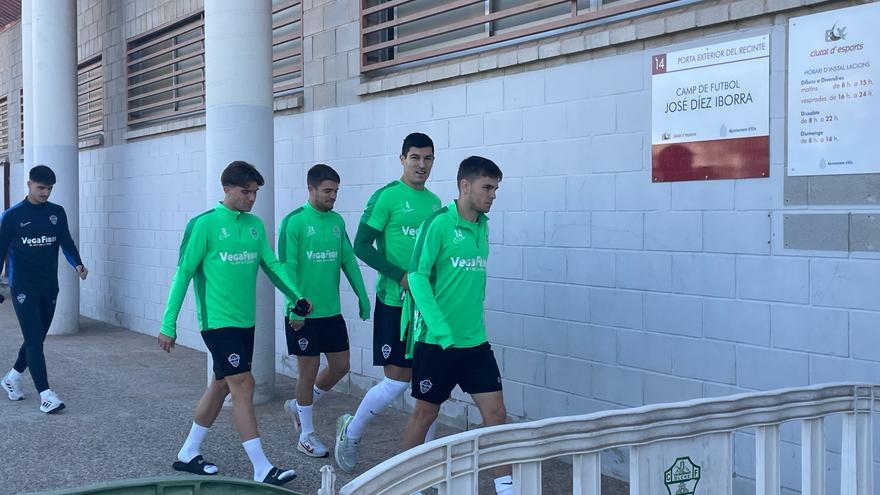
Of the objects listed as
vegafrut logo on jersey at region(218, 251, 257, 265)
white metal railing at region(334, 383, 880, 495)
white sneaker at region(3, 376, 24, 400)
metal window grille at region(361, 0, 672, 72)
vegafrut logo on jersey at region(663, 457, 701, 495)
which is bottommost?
white sneaker at region(3, 376, 24, 400)

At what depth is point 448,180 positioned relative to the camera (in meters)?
7.46

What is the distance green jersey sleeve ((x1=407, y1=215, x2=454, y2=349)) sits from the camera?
5.01m

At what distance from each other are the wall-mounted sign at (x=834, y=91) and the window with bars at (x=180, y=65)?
5.43m

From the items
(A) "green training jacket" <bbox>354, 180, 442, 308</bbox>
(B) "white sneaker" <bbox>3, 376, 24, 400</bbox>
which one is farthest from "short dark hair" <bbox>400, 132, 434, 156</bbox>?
(B) "white sneaker" <bbox>3, 376, 24, 400</bbox>

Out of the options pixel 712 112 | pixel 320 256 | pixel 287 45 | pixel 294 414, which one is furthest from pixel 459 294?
pixel 287 45

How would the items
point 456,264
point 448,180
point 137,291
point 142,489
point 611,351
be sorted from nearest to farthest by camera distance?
point 142,489 < point 456,264 < point 611,351 < point 448,180 < point 137,291

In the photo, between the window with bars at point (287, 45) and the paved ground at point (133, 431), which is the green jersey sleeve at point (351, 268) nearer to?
the paved ground at point (133, 431)

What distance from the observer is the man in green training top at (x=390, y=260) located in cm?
595

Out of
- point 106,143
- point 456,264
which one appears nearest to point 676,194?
point 456,264

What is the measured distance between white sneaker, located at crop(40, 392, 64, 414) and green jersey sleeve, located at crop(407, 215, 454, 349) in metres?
4.02

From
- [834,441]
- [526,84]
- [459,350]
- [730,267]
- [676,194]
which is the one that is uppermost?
[526,84]

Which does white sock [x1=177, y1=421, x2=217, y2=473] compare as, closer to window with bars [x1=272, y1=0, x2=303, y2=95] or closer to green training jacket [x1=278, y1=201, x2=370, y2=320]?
green training jacket [x1=278, y1=201, x2=370, y2=320]

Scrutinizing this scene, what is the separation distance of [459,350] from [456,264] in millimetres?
466

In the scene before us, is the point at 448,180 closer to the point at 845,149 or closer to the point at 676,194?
the point at 676,194
